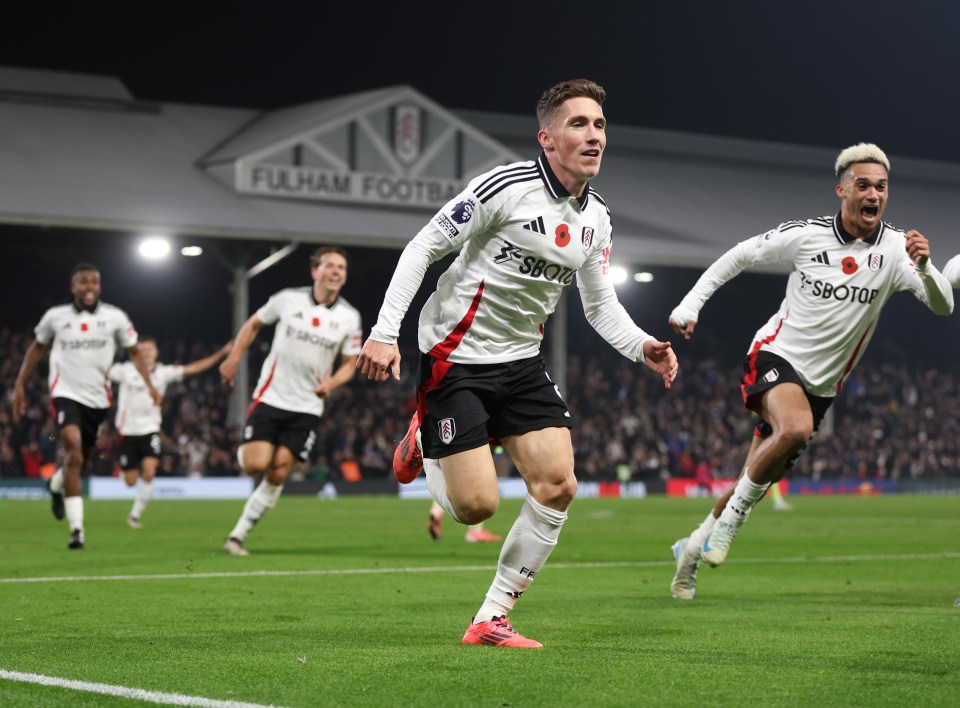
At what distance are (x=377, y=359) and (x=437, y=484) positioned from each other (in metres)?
1.09

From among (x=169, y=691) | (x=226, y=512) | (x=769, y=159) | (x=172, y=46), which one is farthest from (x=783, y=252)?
(x=172, y=46)

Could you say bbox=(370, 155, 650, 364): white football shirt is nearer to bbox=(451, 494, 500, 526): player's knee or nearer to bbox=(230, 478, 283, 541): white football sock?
bbox=(451, 494, 500, 526): player's knee

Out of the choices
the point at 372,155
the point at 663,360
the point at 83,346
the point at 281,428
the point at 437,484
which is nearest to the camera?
the point at 663,360

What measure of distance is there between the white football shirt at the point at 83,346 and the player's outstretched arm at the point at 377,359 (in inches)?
348

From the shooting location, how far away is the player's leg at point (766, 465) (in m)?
9.20

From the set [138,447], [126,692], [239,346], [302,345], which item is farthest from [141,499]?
[126,692]

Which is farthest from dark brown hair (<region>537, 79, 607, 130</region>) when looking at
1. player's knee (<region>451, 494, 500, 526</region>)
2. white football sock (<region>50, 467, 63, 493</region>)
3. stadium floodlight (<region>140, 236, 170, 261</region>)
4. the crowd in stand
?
the crowd in stand

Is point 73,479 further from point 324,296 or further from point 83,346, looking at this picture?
point 324,296

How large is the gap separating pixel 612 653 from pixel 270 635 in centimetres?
172

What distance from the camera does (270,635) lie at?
7199 millimetres

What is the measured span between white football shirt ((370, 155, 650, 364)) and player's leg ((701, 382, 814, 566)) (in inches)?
91.0

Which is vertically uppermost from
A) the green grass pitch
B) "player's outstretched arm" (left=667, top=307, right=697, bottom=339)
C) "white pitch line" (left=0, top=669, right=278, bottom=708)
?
"player's outstretched arm" (left=667, top=307, right=697, bottom=339)

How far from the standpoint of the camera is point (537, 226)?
274 inches

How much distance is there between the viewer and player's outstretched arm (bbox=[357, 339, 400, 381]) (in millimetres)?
6289
